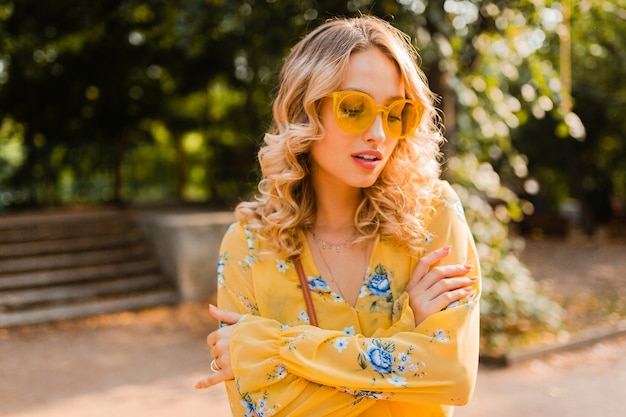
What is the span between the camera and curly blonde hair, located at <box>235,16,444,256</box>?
1861 mm

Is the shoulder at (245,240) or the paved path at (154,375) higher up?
the shoulder at (245,240)

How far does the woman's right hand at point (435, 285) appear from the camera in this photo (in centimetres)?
185

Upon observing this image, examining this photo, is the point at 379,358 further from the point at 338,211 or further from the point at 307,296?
the point at 338,211

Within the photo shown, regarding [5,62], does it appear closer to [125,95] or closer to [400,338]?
[125,95]

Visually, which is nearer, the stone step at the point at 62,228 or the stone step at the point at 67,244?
the stone step at the point at 67,244

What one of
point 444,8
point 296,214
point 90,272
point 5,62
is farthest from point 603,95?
point 296,214

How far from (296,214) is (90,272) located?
8.14 meters

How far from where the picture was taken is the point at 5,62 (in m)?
13.0

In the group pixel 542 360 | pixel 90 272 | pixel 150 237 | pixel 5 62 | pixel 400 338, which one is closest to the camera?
pixel 400 338

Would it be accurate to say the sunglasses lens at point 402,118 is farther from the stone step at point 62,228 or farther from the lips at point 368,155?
the stone step at point 62,228

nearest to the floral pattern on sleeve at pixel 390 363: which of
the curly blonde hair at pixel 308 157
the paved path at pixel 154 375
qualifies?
the curly blonde hair at pixel 308 157

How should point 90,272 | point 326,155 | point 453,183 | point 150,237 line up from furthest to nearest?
point 150,237, point 90,272, point 453,183, point 326,155

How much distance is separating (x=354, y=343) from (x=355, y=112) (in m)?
0.62

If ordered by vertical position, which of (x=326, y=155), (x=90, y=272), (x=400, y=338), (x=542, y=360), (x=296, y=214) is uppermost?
(x=326, y=155)
